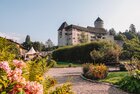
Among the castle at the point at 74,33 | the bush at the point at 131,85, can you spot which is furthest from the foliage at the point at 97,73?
the castle at the point at 74,33

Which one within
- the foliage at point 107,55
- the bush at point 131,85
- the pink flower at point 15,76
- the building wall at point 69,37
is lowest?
the bush at point 131,85

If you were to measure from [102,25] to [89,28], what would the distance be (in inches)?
554

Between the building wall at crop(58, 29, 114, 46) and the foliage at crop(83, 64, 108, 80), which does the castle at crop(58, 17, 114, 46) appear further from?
the foliage at crop(83, 64, 108, 80)

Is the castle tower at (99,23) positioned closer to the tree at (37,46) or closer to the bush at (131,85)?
the tree at (37,46)

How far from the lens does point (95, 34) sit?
4729 inches

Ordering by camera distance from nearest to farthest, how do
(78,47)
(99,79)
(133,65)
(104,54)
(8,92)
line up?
(8,92) → (133,65) → (99,79) → (104,54) → (78,47)

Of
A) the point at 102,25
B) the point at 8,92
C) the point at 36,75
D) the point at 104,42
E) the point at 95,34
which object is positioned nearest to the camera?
the point at 8,92

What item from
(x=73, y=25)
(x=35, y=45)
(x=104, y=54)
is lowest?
(x=104, y=54)

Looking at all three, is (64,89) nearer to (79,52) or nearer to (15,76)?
(15,76)

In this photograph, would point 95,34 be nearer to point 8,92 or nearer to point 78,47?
point 78,47

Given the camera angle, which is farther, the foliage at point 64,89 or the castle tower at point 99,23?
the castle tower at point 99,23

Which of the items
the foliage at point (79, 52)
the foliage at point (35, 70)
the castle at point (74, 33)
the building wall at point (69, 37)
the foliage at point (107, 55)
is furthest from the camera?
the castle at point (74, 33)

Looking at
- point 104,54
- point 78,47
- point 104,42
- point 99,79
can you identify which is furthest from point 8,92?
point 78,47

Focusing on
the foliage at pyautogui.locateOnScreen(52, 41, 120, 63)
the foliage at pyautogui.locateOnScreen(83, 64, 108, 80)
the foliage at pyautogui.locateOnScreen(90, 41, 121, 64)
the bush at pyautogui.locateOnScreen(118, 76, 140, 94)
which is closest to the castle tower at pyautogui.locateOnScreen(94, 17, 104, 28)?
the foliage at pyautogui.locateOnScreen(52, 41, 120, 63)
